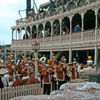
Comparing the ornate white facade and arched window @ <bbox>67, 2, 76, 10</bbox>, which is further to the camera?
arched window @ <bbox>67, 2, 76, 10</bbox>

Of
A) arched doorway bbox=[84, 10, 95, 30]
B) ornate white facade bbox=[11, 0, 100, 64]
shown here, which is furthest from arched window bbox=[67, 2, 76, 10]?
arched doorway bbox=[84, 10, 95, 30]

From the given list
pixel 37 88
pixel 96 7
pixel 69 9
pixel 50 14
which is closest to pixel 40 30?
pixel 50 14

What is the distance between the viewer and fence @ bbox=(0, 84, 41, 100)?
7.25 m

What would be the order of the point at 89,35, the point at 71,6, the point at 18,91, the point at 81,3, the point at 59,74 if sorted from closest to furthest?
the point at 18,91 → the point at 59,74 → the point at 89,35 → the point at 81,3 → the point at 71,6

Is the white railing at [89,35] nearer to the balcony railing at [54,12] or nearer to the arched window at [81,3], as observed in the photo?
the balcony railing at [54,12]

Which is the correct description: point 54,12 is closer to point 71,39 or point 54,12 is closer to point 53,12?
point 53,12

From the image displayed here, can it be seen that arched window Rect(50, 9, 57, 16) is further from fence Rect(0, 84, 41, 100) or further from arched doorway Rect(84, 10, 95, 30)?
fence Rect(0, 84, 41, 100)

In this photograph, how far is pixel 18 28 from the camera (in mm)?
30391

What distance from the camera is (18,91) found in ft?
25.0

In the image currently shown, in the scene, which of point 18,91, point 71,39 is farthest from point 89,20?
point 18,91

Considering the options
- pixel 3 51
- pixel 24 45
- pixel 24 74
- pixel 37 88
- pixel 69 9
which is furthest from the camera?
pixel 3 51

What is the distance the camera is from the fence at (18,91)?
725 centimetres

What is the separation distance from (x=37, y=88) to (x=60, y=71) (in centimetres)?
343

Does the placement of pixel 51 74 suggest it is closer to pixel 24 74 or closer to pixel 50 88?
pixel 50 88
